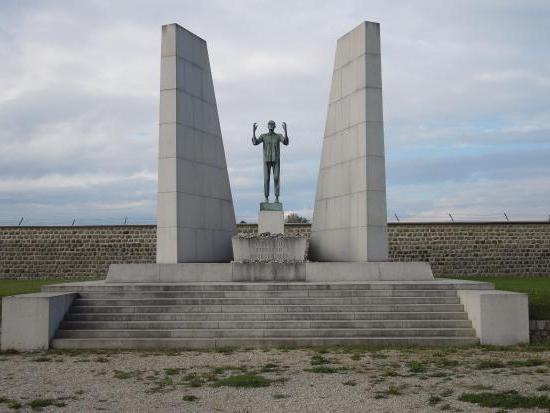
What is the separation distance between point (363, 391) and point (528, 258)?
71.5ft

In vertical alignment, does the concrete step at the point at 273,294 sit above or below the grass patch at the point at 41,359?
above

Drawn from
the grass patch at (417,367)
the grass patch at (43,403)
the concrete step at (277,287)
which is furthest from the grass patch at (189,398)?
the concrete step at (277,287)

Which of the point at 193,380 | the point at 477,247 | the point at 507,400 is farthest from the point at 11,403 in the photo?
the point at 477,247

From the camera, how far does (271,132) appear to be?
1603 cm

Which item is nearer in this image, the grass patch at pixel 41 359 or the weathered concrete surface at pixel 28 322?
the grass patch at pixel 41 359

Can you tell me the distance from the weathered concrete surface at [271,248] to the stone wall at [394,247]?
11.9m

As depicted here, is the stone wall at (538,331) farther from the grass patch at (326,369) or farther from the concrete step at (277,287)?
the grass patch at (326,369)

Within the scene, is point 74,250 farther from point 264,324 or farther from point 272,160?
point 264,324

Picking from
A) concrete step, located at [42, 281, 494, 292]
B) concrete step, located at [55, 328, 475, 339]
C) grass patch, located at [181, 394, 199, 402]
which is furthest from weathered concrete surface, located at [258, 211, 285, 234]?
grass patch, located at [181, 394, 199, 402]

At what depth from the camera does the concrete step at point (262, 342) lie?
9.57m

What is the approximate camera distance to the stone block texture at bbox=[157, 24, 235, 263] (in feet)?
45.1

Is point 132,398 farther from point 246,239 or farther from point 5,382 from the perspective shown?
point 246,239

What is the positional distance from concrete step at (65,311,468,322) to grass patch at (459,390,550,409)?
410cm

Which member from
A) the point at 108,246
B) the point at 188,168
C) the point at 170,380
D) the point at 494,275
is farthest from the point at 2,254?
the point at 170,380
